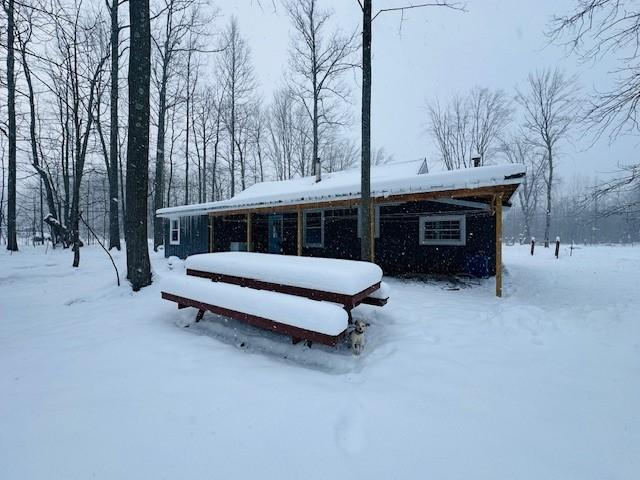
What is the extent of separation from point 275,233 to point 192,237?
4434 mm

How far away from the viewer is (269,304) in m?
3.35

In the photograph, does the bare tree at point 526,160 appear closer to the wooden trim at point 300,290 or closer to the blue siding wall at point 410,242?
the blue siding wall at point 410,242

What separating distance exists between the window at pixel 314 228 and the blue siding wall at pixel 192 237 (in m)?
5.23

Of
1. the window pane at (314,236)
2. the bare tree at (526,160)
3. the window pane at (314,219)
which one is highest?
the bare tree at (526,160)

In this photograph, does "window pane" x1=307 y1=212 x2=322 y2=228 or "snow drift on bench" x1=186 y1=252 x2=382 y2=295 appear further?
"window pane" x1=307 y1=212 x2=322 y2=228

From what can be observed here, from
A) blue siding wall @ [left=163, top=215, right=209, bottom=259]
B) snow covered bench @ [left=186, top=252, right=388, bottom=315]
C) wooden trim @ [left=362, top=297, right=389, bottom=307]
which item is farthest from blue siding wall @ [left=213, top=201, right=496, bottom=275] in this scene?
snow covered bench @ [left=186, top=252, right=388, bottom=315]

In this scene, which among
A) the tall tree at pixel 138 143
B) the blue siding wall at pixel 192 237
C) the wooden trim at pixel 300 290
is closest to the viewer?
the wooden trim at pixel 300 290

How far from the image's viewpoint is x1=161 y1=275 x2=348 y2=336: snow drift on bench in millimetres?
2924

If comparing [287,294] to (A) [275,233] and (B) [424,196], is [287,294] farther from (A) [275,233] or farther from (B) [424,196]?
(A) [275,233]

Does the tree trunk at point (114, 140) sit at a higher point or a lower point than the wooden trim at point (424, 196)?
higher

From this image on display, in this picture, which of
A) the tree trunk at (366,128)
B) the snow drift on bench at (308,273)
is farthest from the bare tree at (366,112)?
the snow drift on bench at (308,273)

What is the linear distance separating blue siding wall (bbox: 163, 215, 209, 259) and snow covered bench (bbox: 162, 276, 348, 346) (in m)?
9.88

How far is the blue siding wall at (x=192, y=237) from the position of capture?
542 inches

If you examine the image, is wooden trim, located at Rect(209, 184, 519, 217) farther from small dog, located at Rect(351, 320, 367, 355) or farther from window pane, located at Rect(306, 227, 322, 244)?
small dog, located at Rect(351, 320, 367, 355)
